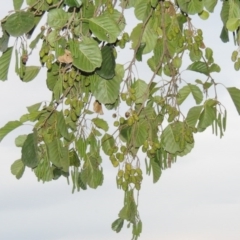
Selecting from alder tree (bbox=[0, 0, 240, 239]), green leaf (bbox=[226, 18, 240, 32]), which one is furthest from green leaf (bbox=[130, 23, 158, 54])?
green leaf (bbox=[226, 18, 240, 32])

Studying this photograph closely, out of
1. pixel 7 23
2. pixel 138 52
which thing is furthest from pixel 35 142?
pixel 138 52

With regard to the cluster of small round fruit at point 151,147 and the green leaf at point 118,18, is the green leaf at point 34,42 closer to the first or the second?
the green leaf at point 118,18

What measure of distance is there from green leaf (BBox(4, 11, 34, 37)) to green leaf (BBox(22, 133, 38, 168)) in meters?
0.58

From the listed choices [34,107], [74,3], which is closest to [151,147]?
[34,107]

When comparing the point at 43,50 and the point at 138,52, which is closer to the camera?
the point at 43,50

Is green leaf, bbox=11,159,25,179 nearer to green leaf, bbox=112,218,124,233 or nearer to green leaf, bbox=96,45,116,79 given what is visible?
green leaf, bbox=112,218,124,233

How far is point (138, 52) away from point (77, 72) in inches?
29.1

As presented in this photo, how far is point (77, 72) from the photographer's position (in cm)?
304

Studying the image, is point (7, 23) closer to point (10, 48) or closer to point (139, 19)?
point (10, 48)

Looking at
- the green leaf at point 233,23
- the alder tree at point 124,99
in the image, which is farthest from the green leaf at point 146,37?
the green leaf at point 233,23

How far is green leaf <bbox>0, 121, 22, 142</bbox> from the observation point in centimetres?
324

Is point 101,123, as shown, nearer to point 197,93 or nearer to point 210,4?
point 197,93

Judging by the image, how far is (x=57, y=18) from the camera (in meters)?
2.63

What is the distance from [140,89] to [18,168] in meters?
0.84
